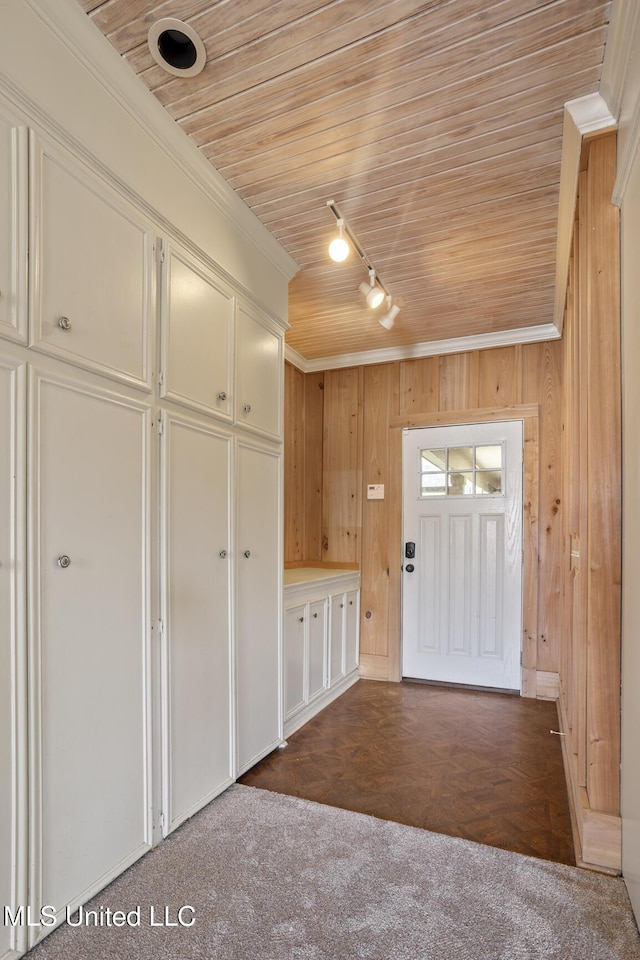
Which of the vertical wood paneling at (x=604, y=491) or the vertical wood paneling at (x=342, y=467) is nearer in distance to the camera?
the vertical wood paneling at (x=604, y=491)

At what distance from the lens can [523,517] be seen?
3764 millimetres

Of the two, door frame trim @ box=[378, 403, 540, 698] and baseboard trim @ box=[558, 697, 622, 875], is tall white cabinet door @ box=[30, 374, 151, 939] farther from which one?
door frame trim @ box=[378, 403, 540, 698]

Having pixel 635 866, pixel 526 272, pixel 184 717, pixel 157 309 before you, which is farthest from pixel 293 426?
pixel 635 866

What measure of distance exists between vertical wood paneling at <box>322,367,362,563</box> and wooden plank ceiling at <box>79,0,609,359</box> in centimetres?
146

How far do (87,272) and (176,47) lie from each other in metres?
0.76

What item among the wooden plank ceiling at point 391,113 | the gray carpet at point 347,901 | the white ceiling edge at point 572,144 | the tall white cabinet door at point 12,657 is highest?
the wooden plank ceiling at point 391,113

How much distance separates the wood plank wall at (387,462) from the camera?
12.1ft

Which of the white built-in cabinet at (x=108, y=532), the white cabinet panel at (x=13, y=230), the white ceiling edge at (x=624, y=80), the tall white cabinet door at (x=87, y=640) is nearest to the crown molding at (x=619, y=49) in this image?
the white ceiling edge at (x=624, y=80)

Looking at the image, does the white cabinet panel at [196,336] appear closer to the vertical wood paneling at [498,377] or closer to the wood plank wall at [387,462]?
the wood plank wall at [387,462]

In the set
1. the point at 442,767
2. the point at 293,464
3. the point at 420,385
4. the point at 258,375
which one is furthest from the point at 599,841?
the point at 420,385

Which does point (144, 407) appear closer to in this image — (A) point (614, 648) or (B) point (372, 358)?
(A) point (614, 648)

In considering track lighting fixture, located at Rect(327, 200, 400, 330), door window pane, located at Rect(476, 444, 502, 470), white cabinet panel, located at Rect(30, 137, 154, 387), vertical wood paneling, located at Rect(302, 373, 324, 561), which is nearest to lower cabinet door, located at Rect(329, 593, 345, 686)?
vertical wood paneling, located at Rect(302, 373, 324, 561)

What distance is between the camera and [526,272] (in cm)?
300

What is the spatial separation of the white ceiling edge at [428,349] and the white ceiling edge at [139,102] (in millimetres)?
1768
